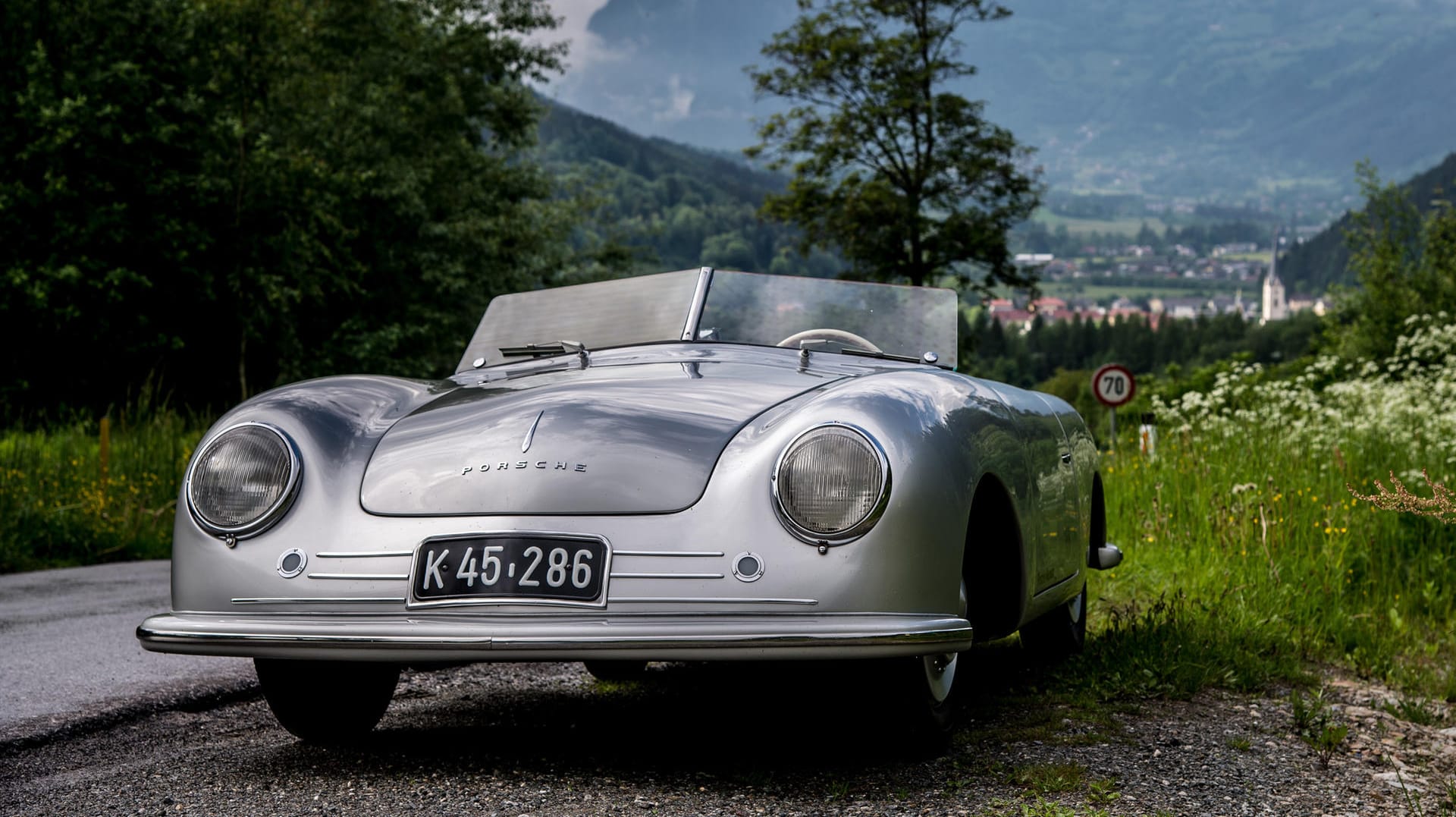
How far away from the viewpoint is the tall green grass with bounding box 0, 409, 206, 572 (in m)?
9.69

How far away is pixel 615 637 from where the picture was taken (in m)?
2.69

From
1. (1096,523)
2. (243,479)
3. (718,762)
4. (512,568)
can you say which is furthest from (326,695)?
(1096,523)

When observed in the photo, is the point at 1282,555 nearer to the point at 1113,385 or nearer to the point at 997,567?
the point at 997,567

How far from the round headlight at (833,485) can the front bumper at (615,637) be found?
0.61ft

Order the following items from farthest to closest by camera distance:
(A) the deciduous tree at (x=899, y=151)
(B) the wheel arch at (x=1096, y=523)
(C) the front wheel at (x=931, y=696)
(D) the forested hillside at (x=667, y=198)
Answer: (D) the forested hillside at (x=667, y=198) < (A) the deciduous tree at (x=899, y=151) < (B) the wheel arch at (x=1096, y=523) < (C) the front wheel at (x=931, y=696)

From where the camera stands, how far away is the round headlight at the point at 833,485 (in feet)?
9.21

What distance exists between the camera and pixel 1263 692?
436 cm

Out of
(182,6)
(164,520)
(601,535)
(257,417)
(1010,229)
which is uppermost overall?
(182,6)

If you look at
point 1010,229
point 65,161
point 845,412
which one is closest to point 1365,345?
point 1010,229

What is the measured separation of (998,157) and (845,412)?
3728 centimetres

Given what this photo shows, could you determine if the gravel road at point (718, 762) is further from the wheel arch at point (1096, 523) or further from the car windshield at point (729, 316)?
the car windshield at point (729, 316)

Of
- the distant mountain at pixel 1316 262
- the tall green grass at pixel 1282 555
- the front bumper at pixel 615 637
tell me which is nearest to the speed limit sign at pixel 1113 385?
the tall green grass at pixel 1282 555

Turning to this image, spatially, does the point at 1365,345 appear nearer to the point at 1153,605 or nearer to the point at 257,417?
the point at 1153,605

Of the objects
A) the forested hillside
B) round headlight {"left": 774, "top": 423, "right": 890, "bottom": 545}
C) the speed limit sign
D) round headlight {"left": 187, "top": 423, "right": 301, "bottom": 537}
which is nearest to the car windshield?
round headlight {"left": 187, "top": 423, "right": 301, "bottom": 537}
